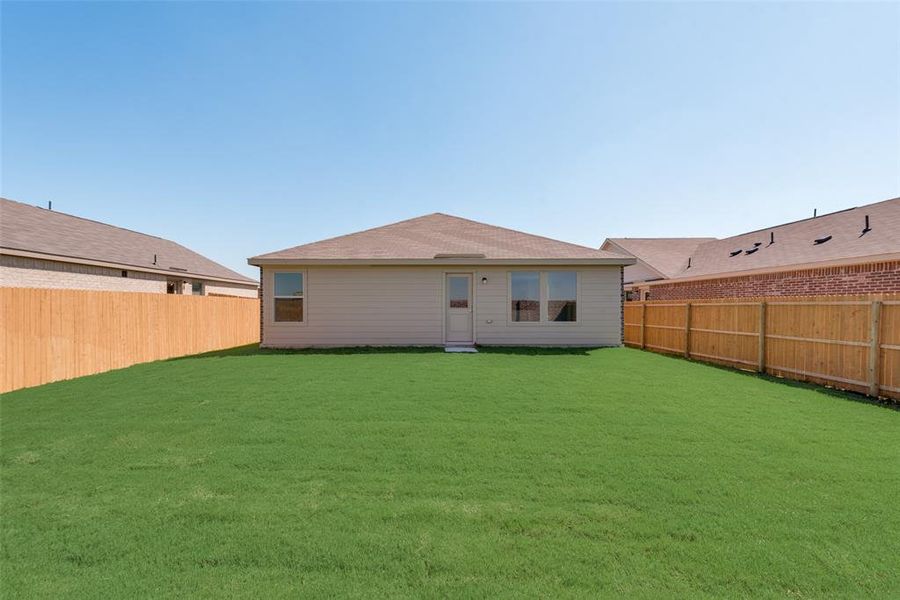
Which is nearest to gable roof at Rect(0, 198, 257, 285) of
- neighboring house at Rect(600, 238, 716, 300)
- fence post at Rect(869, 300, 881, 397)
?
fence post at Rect(869, 300, 881, 397)

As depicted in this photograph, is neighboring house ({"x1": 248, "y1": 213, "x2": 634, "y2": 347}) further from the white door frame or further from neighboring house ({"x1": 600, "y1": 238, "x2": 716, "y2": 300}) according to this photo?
neighboring house ({"x1": 600, "y1": 238, "x2": 716, "y2": 300})

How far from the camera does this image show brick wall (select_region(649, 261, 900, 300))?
10.0 meters

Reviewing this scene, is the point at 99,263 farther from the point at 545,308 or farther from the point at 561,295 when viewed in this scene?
the point at 561,295

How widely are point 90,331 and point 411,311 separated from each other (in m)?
7.36

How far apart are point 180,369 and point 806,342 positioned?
13027 millimetres

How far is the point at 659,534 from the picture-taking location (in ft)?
8.44

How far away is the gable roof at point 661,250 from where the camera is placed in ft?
62.5

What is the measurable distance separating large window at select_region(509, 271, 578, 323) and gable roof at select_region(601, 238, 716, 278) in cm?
921

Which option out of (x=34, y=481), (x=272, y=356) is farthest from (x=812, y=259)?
(x=34, y=481)

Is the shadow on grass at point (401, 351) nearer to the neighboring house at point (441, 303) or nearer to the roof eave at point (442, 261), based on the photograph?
the neighboring house at point (441, 303)

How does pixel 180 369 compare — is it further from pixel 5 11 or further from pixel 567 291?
pixel 567 291

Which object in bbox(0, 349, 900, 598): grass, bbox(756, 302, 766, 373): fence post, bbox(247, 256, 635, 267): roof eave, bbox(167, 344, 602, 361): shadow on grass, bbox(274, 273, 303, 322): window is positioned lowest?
bbox(0, 349, 900, 598): grass

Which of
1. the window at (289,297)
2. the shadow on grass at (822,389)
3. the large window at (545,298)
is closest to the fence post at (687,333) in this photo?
the shadow on grass at (822,389)

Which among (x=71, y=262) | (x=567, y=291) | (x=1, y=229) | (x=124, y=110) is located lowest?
(x=567, y=291)
